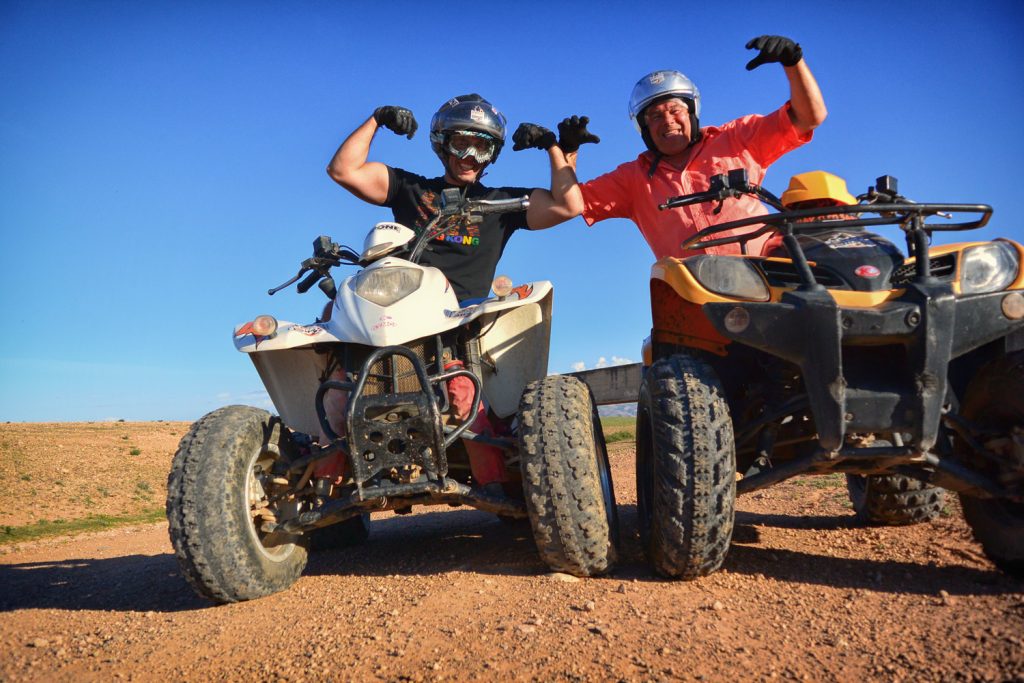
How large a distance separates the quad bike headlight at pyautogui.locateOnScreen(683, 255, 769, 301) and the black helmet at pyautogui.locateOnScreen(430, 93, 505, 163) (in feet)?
6.49

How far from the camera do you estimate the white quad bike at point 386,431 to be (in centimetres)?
348

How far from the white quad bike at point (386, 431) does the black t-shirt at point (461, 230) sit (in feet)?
1.41

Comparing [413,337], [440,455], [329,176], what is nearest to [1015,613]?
[440,455]

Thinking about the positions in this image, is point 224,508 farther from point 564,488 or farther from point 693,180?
point 693,180

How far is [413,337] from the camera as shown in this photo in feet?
12.8

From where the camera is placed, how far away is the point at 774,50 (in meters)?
4.34

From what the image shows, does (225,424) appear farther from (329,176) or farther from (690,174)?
(690,174)

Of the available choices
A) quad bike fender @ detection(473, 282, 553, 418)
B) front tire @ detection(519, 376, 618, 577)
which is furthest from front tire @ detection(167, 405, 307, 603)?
front tire @ detection(519, 376, 618, 577)

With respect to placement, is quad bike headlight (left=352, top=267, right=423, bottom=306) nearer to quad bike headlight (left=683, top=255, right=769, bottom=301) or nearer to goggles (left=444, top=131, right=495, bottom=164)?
goggles (left=444, top=131, right=495, bottom=164)

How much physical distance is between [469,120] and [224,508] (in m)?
2.72

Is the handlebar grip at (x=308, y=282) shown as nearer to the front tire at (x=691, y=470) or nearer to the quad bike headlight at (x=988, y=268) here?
the front tire at (x=691, y=470)

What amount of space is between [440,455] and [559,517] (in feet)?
1.98

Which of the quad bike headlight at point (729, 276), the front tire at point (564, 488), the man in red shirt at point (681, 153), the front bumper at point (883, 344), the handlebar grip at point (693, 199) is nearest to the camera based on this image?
the front bumper at point (883, 344)

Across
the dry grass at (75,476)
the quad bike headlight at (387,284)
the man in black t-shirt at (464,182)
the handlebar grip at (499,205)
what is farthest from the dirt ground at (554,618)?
the dry grass at (75,476)
